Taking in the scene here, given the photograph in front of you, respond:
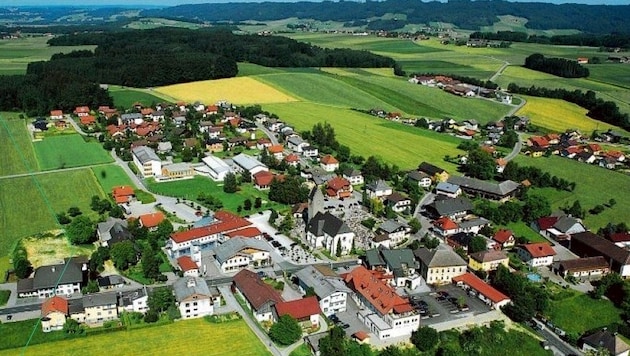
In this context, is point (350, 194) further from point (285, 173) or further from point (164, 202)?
point (164, 202)

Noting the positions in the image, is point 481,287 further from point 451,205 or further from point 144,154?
point 144,154

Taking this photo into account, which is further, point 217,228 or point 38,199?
point 38,199

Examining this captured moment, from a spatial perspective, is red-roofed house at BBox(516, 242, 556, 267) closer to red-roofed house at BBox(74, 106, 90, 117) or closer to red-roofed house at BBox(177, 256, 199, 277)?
red-roofed house at BBox(177, 256, 199, 277)

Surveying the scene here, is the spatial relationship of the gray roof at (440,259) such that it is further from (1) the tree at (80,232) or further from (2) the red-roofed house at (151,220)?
(1) the tree at (80,232)

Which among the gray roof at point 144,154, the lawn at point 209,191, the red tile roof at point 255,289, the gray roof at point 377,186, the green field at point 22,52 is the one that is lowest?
the lawn at point 209,191

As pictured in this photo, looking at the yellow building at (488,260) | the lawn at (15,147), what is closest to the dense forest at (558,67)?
the yellow building at (488,260)

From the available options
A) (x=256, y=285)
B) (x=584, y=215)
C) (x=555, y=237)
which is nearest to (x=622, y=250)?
(x=555, y=237)

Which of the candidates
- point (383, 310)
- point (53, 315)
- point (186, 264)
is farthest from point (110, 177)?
point (383, 310)
